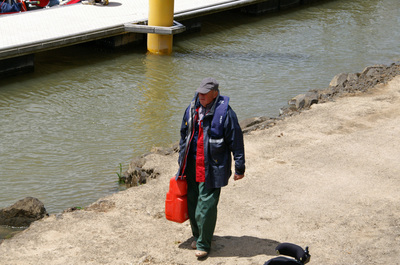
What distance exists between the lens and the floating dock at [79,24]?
43.2ft

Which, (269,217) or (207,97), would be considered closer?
(207,97)

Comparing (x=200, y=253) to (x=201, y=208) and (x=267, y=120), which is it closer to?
(x=201, y=208)

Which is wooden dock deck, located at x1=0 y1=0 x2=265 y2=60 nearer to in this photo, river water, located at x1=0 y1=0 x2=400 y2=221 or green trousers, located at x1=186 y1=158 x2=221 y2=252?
river water, located at x1=0 y1=0 x2=400 y2=221

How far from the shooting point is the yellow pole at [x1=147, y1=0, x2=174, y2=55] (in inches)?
562

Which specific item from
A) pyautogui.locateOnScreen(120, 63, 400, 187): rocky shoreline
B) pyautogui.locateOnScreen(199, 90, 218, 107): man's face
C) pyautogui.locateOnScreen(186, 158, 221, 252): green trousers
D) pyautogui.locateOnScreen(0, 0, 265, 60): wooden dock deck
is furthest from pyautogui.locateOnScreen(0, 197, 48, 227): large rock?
pyautogui.locateOnScreen(0, 0, 265, 60): wooden dock deck

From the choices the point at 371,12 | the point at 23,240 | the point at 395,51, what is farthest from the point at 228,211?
the point at 371,12

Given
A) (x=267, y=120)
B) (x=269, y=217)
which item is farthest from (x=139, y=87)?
(x=269, y=217)

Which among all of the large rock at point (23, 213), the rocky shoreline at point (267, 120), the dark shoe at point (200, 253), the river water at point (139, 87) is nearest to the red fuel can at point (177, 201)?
the dark shoe at point (200, 253)

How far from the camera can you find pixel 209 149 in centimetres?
545

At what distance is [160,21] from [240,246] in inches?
370

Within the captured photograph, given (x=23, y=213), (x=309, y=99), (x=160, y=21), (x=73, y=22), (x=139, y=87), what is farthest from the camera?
(x=73, y=22)

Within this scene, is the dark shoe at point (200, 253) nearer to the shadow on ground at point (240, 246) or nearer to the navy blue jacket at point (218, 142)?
the shadow on ground at point (240, 246)

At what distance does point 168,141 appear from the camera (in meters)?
10.1

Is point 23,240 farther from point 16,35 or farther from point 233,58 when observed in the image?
point 233,58
